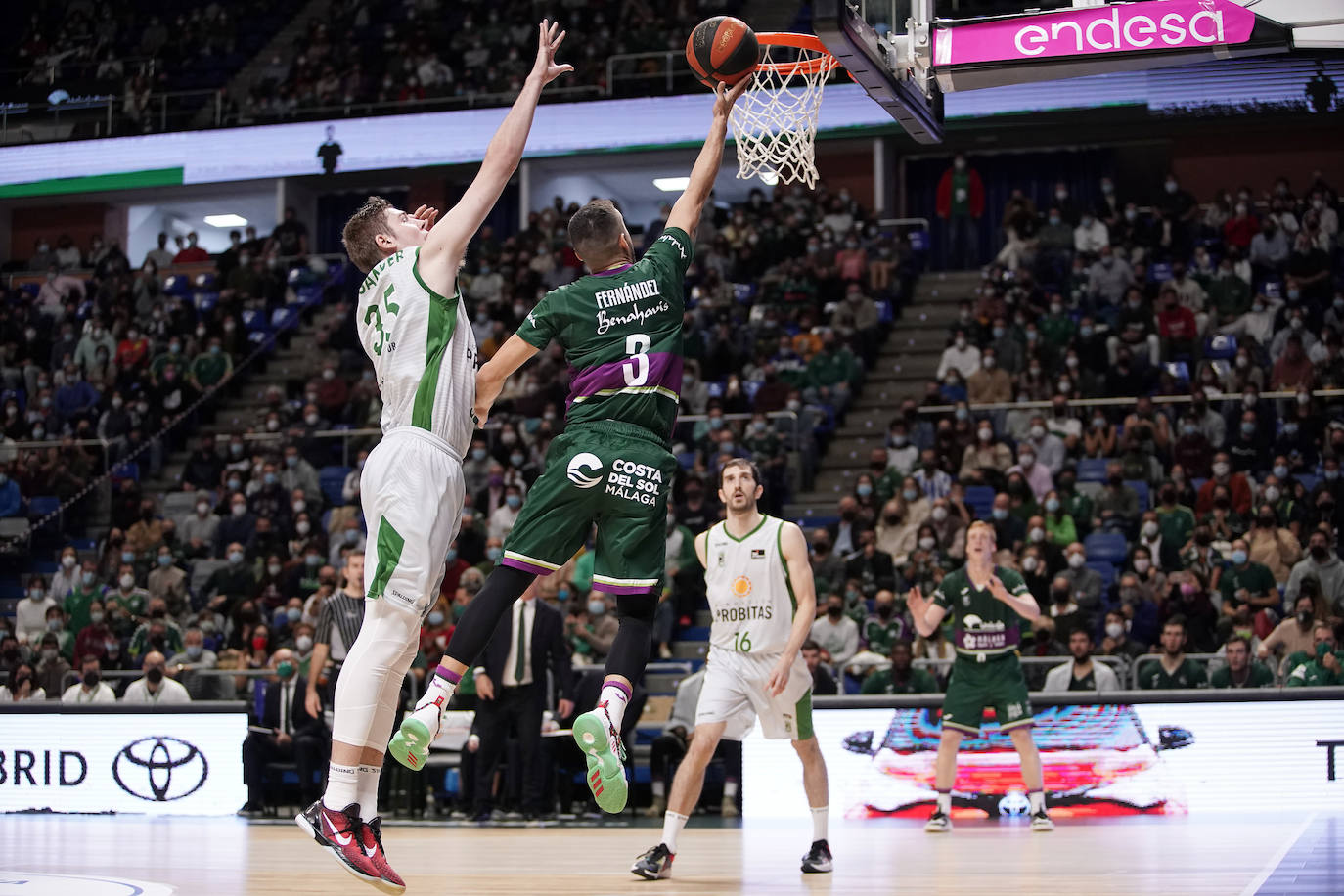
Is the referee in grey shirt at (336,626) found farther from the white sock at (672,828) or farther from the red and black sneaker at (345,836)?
the red and black sneaker at (345,836)

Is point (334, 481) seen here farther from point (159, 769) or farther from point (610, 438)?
point (610, 438)

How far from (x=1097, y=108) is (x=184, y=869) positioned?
18.6 m

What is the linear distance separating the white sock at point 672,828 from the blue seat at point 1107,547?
29.5ft

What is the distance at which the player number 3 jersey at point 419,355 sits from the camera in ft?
19.6

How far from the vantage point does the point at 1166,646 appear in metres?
13.0

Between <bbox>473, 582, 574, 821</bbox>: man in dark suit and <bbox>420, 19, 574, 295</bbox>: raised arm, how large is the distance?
23.0ft

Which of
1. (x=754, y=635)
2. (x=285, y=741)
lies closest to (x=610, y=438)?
(x=754, y=635)

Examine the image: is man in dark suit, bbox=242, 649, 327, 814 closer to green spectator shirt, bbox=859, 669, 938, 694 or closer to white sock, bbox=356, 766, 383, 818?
green spectator shirt, bbox=859, 669, 938, 694

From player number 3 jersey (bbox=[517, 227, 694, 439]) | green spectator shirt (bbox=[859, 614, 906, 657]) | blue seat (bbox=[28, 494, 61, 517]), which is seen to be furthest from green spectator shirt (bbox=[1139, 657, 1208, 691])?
blue seat (bbox=[28, 494, 61, 517])

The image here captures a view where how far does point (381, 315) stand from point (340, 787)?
185 centimetres

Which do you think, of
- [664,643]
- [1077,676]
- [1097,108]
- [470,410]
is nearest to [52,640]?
[664,643]

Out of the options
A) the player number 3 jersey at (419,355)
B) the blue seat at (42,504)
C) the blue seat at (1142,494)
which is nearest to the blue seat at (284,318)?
the blue seat at (42,504)

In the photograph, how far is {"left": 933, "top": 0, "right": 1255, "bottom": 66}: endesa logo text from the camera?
8.57m

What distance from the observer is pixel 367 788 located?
5875 mm
